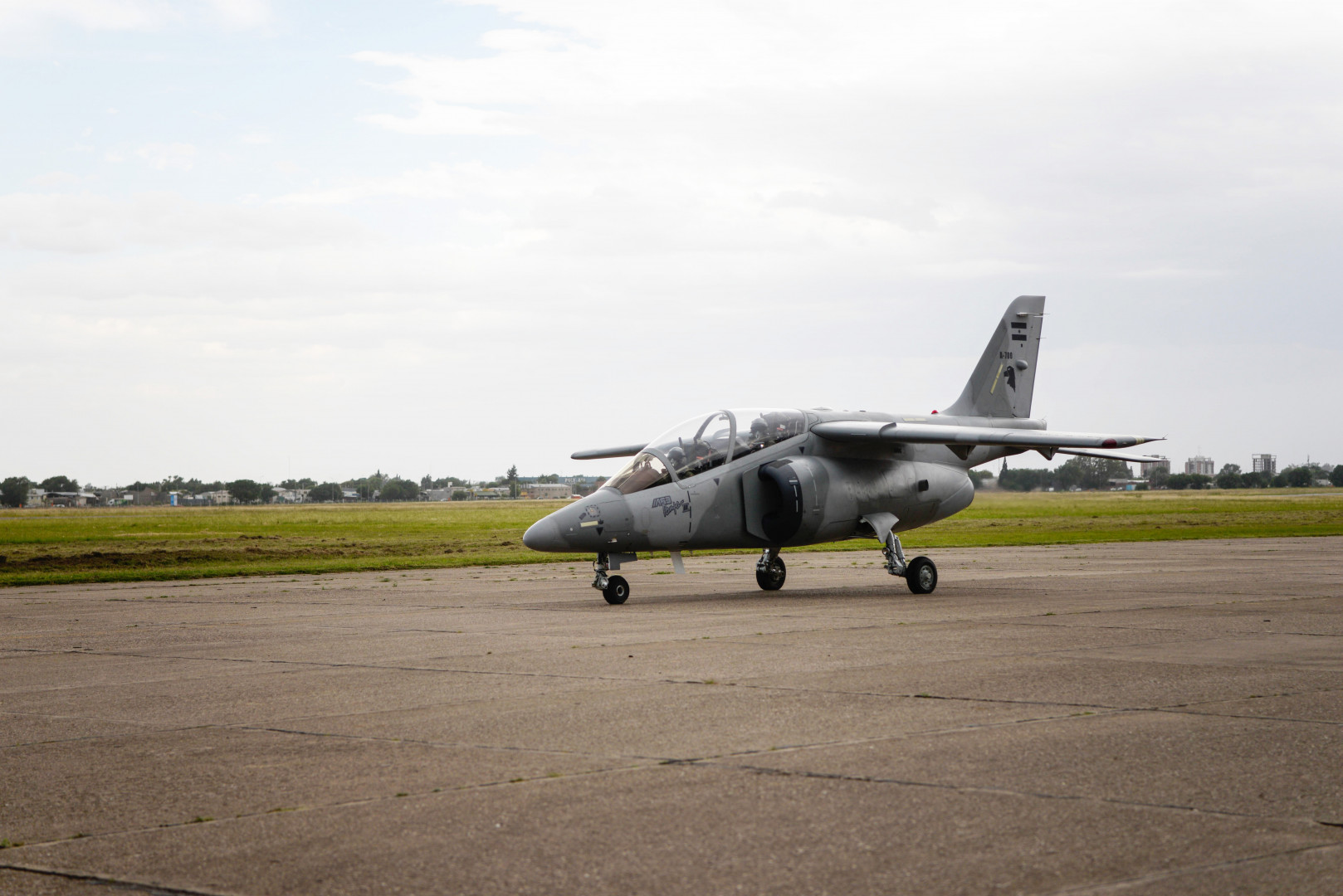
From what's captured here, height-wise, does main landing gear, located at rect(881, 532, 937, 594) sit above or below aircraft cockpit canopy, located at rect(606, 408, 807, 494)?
below

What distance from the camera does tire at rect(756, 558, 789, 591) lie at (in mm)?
21172

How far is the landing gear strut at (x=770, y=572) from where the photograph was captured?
21.1 metres

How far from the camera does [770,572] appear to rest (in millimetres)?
21172

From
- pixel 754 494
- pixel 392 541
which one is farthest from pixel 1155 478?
pixel 754 494

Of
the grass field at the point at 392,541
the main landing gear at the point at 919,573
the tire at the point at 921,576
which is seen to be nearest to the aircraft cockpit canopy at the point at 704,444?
the main landing gear at the point at 919,573

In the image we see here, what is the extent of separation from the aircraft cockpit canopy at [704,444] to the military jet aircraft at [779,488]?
0.02 m

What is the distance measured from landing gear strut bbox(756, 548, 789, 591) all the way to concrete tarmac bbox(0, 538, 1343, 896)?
5.92 meters

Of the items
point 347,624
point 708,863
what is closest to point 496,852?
point 708,863

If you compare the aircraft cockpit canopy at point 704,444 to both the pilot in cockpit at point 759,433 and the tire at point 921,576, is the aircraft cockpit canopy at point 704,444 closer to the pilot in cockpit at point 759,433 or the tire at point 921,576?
the pilot in cockpit at point 759,433

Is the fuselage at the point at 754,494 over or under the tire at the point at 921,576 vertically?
over

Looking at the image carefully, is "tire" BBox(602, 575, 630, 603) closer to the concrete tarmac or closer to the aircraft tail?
the concrete tarmac

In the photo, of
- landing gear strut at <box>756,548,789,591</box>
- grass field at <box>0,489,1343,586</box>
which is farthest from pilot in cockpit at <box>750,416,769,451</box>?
grass field at <box>0,489,1343,586</box>

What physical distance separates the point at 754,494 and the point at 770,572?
2002mm

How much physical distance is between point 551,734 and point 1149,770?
11.3ft
